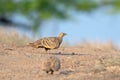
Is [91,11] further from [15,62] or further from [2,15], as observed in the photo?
[15,62]

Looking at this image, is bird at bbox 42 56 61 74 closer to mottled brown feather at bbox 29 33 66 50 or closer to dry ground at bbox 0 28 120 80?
dry ground at bbox 0 28 120 80

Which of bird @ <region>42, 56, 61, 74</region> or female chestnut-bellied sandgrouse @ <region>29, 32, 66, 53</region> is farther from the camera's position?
female chestnut-bellied sandgrouse @ <region>29, 32, 66, 53</region>

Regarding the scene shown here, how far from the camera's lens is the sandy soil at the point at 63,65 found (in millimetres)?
8594

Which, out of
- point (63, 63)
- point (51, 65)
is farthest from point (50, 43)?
point (51, 65)

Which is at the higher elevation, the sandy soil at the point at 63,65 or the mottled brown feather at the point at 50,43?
the mottled brown feather at the point at 50,43

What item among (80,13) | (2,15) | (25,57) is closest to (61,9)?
(80,13)

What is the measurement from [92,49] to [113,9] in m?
16.9

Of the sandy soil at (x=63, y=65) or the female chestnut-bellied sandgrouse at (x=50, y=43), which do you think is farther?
the female chestnut-bellied sandgrouse at (x=50, y=43)

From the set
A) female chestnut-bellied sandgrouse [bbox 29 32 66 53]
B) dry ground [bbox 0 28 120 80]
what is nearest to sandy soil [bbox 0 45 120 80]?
dry ground [bbox 0 28 120 80]

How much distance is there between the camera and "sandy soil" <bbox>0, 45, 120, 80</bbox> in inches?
338

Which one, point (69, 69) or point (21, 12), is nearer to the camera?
point (69, 69)

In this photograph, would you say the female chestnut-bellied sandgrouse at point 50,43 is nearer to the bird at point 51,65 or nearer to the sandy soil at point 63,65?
the sandy soil at point 63,65

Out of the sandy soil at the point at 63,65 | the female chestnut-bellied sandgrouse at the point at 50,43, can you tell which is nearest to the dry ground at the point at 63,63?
the sandy soil at the point at 63,65

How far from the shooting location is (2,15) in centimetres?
2920
